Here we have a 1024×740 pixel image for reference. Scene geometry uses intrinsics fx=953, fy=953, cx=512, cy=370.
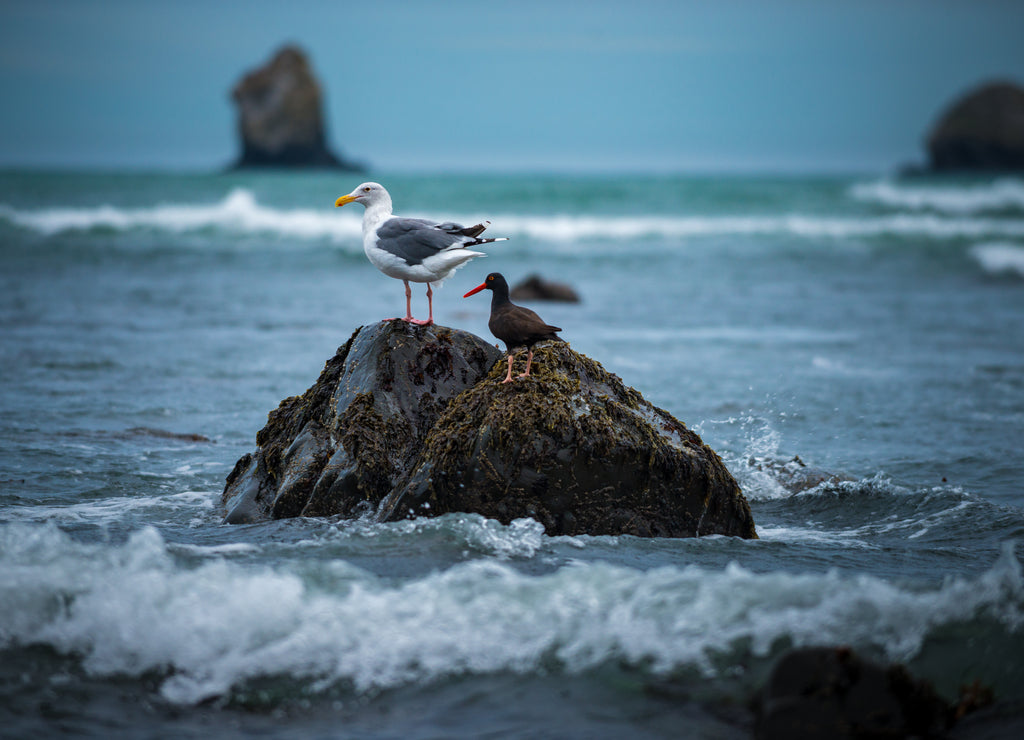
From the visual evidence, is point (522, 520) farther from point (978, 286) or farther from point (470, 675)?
point (978, 286)

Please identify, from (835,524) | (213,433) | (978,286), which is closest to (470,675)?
(835,524)

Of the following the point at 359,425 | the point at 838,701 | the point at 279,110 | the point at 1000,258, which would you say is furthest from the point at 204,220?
the point at 279,110

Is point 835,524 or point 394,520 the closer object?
point 394,520

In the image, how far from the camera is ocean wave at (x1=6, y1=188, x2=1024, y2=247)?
3641 cm

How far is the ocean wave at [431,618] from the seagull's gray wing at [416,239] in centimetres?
229

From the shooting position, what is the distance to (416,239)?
6.35m

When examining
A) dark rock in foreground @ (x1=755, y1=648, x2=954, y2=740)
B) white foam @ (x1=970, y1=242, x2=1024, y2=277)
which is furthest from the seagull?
white foam @ (x1=970, y1=242, x2=1024, y2=277)

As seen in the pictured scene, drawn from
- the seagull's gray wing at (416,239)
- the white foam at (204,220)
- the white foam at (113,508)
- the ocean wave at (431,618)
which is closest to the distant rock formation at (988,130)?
the white foam at (204,220)

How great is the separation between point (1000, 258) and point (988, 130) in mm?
84168

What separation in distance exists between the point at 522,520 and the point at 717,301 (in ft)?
49.9

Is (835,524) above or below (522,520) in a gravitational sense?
below

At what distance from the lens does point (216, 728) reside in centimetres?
389

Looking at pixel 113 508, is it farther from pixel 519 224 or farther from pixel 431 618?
pixel 519 224

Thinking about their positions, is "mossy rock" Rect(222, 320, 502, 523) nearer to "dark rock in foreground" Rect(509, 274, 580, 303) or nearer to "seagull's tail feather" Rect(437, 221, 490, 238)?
"seagull's tail feather" Rect(437, 221, 490, 238)
